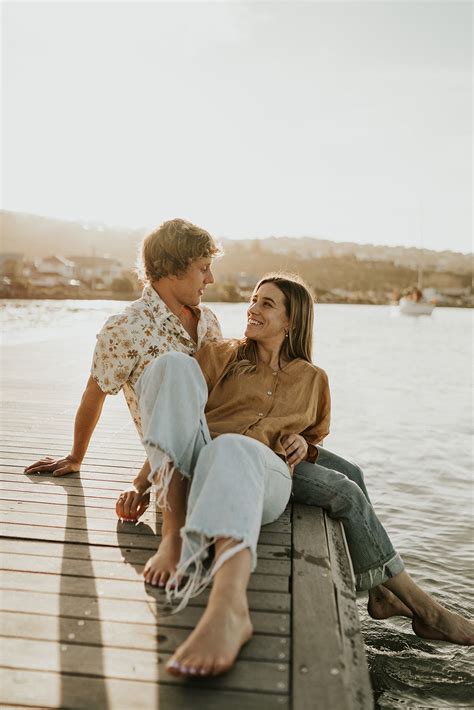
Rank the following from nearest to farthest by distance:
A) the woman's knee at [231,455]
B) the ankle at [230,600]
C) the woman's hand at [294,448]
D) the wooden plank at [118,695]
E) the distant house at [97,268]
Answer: the wooden plank at [118,695]
the ankle at [230,600]
the woman's knee at [231,455]
the woman's hand at [294,448]
the distant house at [97,268]

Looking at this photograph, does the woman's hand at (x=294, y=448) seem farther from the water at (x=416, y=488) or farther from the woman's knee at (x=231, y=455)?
the water at (x=416, y=488)

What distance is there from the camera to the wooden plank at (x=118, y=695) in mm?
1508

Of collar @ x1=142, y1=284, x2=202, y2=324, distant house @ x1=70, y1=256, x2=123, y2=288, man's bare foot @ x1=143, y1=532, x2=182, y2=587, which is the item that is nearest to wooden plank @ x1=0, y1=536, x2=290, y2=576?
man's bare foot @ x1=143, y1=532, x2=182, y2=587

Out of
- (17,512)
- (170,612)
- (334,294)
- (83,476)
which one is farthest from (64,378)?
(334,294)

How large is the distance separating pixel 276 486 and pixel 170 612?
0.61 m

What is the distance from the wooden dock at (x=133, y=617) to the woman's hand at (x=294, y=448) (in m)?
0.24

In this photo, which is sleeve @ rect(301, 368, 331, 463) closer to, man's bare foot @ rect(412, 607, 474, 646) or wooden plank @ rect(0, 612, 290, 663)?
man's bare foot @ rect(412, 607, 474, 646)

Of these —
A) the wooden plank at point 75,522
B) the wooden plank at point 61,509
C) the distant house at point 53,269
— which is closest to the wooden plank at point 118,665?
the wooden plank at point 75,522

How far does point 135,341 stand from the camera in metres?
2.84

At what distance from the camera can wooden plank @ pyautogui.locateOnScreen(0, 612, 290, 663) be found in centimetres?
172

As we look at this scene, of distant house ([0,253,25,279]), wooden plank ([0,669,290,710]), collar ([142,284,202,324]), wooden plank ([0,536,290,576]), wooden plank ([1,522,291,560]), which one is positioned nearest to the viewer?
wooden plank ([0,669,290,710])

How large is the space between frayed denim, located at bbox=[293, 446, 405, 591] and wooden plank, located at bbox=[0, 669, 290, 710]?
47.2 inches

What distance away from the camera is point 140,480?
2.59m

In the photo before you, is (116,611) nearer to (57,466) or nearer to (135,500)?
(135,500)
